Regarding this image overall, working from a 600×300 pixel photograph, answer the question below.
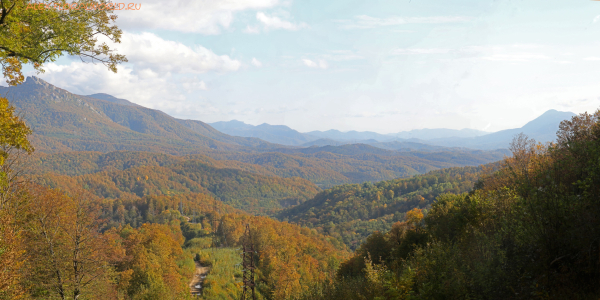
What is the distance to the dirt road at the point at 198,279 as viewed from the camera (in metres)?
41.2

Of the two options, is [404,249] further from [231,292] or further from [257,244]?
[257,244]

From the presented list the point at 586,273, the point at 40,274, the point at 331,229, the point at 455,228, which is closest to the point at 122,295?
the point at 40,274

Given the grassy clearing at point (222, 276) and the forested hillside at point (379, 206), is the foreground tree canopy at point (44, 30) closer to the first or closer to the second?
the grassy clearing at point (222, 276)

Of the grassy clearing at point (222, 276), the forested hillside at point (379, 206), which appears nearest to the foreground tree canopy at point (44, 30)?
the grassy clearing at point (222, 276)

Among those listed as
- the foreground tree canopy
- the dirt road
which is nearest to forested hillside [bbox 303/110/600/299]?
the foreground tree canopy

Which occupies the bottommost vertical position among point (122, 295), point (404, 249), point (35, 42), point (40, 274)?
point (122, 295)

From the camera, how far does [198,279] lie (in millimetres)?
46469

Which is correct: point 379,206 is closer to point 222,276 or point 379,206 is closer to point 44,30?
point 222,276

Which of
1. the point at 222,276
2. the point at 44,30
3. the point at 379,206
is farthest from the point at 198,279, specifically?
the point at 379,206

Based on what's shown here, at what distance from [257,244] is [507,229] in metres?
58.0

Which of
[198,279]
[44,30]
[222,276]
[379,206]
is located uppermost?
[44,30]

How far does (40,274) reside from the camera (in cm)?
1894

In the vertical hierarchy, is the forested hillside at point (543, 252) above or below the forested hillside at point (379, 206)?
above

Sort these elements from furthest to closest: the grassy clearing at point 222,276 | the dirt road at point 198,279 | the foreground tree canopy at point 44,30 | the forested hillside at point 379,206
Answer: the forested hillside at point 379,206, the dirt road at point 198,279, the grassy clearing at point 222,276, the foreground tree canopy at point 44,30
